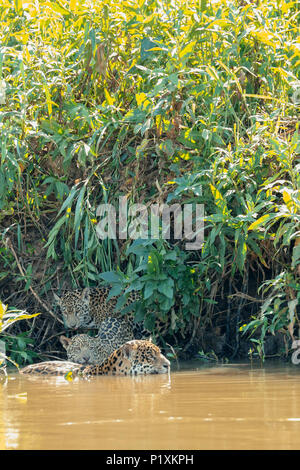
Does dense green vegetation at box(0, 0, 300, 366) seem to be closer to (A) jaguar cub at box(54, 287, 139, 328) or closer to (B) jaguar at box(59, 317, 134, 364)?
(A) jaguar cub at box(54, 287, 139, 328)

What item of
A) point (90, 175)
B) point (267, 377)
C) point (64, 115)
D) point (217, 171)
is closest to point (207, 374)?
point (267, 377)

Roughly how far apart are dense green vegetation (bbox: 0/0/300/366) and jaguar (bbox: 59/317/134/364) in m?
0.28

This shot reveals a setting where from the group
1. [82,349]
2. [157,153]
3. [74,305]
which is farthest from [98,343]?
[157,153]

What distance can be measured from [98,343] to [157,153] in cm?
166

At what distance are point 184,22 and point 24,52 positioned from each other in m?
1.37

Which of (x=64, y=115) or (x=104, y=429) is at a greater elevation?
(x=64, y=115)

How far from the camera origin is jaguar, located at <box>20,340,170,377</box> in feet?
21.2

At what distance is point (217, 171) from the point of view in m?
6.56

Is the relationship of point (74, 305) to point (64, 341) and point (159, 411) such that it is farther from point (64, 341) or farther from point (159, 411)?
point (159, 411)

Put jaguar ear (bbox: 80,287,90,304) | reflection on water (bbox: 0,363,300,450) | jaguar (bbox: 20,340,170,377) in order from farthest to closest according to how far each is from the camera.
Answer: jaguar ear (bbox: 80,287,90,304) → jaguar (bbox: 20,340,170,377) → reflection on water (bbox: 0,363,300,450)

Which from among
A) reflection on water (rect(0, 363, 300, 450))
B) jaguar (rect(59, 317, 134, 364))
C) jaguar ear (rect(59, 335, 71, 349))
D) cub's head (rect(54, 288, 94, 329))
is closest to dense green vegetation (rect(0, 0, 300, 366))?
cub's head (rect(54, 288, 94, 329))
